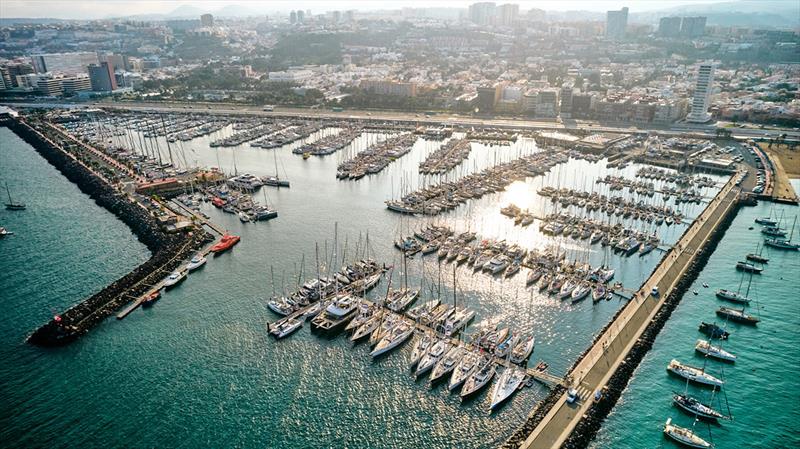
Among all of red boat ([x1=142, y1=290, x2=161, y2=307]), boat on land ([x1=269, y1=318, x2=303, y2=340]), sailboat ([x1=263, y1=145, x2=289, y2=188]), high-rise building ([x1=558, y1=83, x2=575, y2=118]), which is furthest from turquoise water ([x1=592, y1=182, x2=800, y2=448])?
high-rise building ([x1=558, y1=83, x2=575, y2=118])

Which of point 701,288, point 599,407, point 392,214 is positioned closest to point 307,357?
point 599,407

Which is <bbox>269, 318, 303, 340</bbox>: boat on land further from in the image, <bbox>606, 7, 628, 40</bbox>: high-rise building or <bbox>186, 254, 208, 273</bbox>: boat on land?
<bbox>606, 7, 628, 40</bbox>: high-rise building

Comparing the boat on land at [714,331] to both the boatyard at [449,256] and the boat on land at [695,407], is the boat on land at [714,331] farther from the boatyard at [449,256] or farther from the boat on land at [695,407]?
the boat on land at [695,407]

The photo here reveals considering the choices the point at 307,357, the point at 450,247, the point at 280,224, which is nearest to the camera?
the point at 307,357

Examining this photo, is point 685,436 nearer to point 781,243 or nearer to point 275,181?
point 781,243

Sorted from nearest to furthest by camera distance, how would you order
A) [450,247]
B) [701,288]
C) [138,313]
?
[138,313]
[701,288]
[450,247]

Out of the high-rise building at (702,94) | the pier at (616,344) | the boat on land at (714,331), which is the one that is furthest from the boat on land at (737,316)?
the high-rise building at (702,94)

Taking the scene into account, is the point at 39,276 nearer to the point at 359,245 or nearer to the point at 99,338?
the point at 99,338

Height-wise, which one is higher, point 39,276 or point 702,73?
point 702,73
